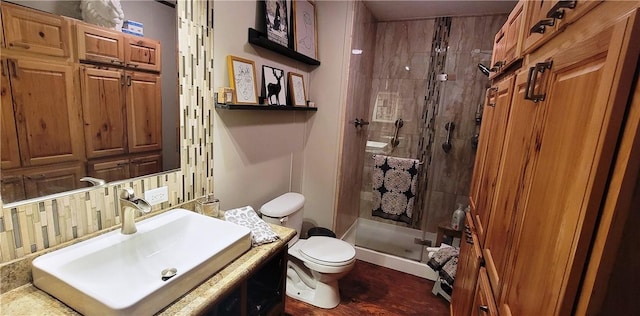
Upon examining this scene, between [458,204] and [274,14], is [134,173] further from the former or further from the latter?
[458,204]

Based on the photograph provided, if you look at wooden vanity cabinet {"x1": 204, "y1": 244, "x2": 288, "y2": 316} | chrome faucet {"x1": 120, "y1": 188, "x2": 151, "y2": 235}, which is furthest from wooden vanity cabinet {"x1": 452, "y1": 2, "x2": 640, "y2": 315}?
chrome faucet {"x1": 120, "y1": 188, "x2": 151, "y2": 235}

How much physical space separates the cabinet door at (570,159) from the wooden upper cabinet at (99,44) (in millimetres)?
1389

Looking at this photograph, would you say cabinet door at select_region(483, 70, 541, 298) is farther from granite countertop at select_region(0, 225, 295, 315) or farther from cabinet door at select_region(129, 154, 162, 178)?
cabinet door at select_region(129, 154, 162, 178)

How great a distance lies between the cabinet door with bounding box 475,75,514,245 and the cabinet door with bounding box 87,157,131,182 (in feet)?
4.81

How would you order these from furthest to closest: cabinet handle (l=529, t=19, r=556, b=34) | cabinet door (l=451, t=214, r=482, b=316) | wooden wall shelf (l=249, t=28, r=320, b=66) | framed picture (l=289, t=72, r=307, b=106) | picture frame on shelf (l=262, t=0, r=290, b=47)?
framed picture (l=289, t=72, r=307, b=106) < picture frame on shelf (l=262, t=0, r=290, b=47) < wooden wall shelf (l=249, t=28, r=320, b=66) < cabinet door (l=451, t=214, r=482, b=316) < cabinet handle (l=529, t=19, r=556, b=34)

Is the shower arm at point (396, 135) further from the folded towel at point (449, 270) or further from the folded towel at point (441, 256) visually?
the folded towel at point (449, 270)

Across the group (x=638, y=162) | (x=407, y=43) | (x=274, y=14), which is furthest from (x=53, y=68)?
(x=407, y=43)

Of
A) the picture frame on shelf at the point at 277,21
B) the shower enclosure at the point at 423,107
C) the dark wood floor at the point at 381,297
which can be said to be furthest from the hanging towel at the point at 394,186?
the picture frame on shelf at the point at 277,21

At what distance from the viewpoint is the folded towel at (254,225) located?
1268 millimetres

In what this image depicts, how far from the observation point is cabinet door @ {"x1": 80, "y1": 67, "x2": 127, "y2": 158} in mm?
1033

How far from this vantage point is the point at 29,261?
A: 0.89 metres

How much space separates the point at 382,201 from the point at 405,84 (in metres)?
1.19

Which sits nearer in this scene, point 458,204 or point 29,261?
point 29,261

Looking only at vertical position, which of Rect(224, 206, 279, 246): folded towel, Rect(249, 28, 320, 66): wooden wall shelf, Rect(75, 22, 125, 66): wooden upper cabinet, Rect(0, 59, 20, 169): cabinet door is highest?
Rect(249, 28, 320, 66): wooden wall shelf
